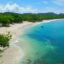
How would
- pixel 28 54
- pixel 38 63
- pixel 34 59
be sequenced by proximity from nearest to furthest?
1. pixel 38 63
2. pixel 34 59
3. pixel 28 54

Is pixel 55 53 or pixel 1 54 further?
pixel 55 53

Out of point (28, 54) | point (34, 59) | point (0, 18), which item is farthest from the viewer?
point (0, 18)

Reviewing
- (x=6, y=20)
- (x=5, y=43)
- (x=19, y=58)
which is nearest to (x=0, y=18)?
(x=6, y=20)

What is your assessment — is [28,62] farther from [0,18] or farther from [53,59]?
[0,18]

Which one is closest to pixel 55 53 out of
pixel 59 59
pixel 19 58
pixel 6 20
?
pixel 59 59

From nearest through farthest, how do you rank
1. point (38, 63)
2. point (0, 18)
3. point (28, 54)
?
point (38, 63), point (28, 54), point (0, 18)

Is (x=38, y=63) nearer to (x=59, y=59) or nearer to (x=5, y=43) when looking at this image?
(x=59, y=59)

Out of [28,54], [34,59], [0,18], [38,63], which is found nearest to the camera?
[38,63]

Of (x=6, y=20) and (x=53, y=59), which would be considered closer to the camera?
(x=53, y=59)

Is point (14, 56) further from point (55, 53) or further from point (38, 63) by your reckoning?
point (55, 53)
